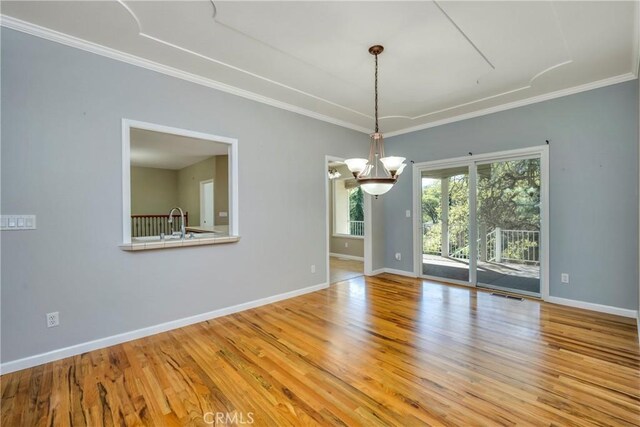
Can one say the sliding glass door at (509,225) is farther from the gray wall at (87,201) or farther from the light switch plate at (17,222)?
the light switch plate at (17,222)

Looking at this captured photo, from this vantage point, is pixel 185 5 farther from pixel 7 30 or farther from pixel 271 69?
pixel 7 30

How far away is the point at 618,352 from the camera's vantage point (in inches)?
101

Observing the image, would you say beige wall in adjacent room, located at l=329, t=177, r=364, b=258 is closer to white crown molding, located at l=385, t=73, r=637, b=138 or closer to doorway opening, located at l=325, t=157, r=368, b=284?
doorway opening, located at l=325, t=157, r=368, b=284

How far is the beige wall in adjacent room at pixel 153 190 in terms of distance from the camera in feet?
29.8

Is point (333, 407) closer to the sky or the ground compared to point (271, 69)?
closer to the ground

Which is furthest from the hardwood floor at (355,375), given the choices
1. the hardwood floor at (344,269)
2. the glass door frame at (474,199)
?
the hardwood floor at (344,269)

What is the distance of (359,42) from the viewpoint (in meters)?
2.69

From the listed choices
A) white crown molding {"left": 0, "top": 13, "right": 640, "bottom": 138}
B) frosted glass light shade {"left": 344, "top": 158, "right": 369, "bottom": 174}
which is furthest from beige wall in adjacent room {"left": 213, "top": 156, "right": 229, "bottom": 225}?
frosted glass light shade {"left": 344, "top": 158, "right": 369, "bottom": 174}

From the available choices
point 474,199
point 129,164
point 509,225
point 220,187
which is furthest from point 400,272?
point 129,164

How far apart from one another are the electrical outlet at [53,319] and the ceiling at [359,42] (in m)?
2.44

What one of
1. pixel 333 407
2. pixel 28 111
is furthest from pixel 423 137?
pixel 28 111

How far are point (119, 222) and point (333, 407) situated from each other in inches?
102

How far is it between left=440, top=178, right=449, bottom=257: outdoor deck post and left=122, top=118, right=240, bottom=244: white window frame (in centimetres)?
355

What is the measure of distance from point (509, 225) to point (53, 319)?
5596mm
